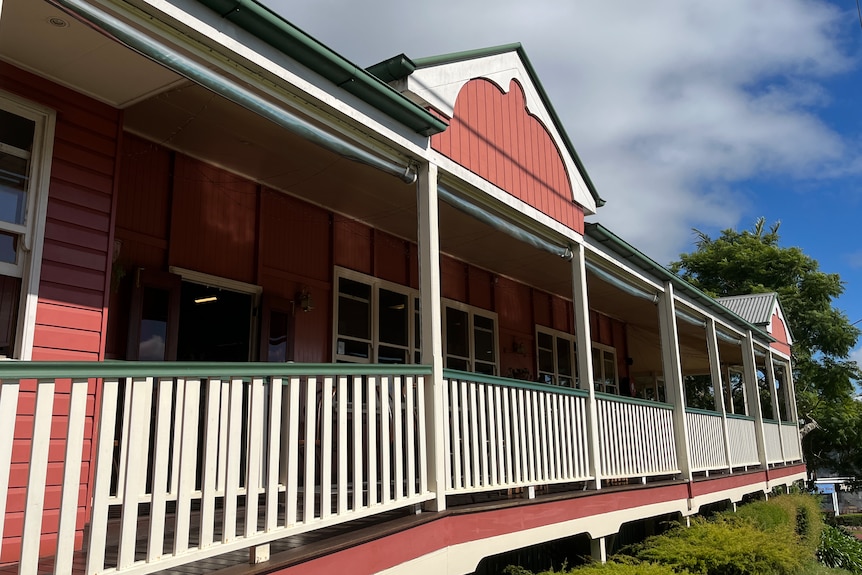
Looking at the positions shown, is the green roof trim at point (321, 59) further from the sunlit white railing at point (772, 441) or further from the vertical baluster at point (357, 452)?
the sunlit white railing at point (772, 441)

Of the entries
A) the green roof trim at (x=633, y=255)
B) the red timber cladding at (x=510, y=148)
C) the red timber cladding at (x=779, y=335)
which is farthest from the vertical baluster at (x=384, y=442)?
the red timber cladding at (x=779, y=335)

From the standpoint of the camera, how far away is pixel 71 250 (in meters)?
4.56

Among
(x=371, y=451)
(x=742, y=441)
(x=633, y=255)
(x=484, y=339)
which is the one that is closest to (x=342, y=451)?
(x=371, y=451)

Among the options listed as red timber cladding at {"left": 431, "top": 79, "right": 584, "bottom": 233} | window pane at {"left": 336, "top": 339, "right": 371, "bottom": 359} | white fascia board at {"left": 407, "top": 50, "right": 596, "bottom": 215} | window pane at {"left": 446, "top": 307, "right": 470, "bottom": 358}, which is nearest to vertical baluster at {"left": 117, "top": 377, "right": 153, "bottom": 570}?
red timber cladding at {"left": 431, "top": 79, "right": 584, "bottom": 233}

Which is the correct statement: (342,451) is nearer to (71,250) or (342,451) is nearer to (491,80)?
(71,250)

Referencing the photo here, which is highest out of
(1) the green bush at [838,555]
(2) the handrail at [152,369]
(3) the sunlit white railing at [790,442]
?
(2) the handrail at [152,369]

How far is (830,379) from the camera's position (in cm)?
2783

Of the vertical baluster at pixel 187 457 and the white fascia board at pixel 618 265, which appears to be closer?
the vertical baluster at pixel 187 457

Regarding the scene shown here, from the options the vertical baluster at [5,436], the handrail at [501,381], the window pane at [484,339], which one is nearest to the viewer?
the vertical baluster at [5,436]

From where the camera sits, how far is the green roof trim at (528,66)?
19.7ft

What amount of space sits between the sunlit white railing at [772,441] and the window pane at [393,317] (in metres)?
9.27

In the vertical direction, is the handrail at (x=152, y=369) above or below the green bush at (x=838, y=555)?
above

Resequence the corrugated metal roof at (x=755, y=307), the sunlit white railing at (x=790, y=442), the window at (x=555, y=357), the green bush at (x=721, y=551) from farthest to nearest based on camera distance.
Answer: the corrugated metal roof at (x=755, y=307) < the sunlit white railing at (x=790, y=442) < the window at (x=555, y=357) < the green bush at (x=721, y=551)

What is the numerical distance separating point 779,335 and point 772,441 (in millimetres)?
4524
